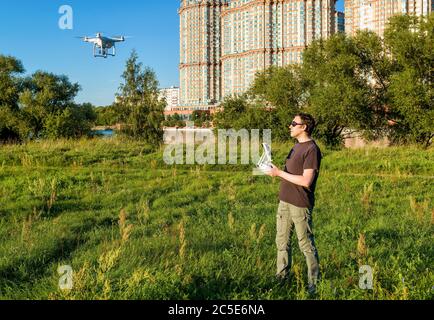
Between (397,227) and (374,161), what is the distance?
30.3ft

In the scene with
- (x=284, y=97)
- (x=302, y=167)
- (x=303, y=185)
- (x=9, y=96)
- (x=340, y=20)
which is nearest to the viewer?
(x=303, y=185)

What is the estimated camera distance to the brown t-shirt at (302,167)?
182 inches

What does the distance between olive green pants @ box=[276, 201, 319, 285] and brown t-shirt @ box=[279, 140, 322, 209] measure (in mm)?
71

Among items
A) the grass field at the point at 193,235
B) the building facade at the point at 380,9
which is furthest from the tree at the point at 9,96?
the building facade at the point at 380,9

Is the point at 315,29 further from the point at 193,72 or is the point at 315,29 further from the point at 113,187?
the point at 113,187

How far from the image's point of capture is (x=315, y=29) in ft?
368

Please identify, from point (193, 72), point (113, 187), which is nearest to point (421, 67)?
point (113, 187)

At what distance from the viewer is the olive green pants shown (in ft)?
15.4

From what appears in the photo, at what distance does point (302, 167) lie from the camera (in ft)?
15.4

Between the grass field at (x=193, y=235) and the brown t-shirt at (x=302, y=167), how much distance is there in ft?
2.64

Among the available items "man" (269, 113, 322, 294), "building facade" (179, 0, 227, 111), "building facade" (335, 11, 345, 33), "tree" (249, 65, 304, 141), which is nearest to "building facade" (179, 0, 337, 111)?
"building facade" (179, 0, 227, 111)

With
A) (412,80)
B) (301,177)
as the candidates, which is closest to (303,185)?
(301,177)

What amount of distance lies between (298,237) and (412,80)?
2695 centimetres

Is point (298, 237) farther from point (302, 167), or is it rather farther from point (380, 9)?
point (380, 9)
